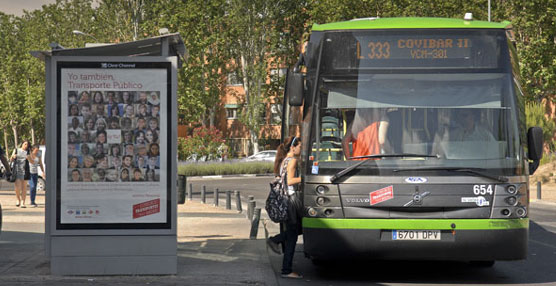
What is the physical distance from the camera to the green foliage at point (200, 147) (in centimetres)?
5481

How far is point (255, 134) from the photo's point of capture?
67.8 m

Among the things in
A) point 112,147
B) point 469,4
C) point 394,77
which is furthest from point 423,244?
point 469,4

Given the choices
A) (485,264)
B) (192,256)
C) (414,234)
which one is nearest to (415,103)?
(414,234)

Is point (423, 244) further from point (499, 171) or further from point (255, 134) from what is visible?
point (255, 134)

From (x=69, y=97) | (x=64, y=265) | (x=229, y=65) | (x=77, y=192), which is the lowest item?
(x=64, y=265)

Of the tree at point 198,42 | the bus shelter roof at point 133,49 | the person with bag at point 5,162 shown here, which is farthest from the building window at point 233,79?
the person with bag at point 5,162

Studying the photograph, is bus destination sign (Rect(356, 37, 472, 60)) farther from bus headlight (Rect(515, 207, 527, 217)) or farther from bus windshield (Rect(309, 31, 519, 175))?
bus headlight (Rect(515, 207, 527, 217))

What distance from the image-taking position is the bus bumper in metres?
9.82

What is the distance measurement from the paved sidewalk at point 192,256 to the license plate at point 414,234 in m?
1.42

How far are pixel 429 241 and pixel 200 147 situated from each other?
149 feet

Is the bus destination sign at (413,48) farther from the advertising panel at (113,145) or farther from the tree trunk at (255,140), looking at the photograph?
the tree trunk at (255,140)

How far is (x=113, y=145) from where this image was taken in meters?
10.1

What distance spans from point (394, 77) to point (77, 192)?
147 inches

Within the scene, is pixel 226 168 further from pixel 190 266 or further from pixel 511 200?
pixel 511 200
